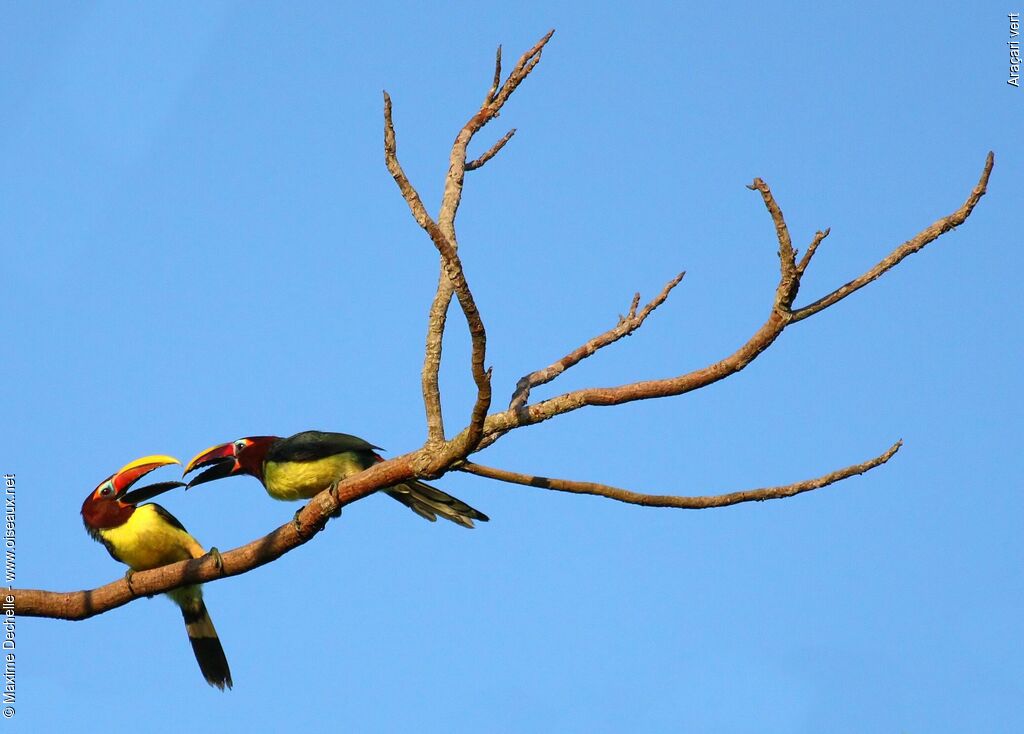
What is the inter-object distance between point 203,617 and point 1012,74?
23.3ft

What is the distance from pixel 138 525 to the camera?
29.6 ft

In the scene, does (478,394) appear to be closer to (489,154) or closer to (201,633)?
(489,154)

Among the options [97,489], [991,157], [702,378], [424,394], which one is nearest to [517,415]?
[424,394]

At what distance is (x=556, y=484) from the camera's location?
239 inches

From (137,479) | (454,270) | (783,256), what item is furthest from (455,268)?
(137,479)

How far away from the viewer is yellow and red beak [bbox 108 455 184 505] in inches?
348

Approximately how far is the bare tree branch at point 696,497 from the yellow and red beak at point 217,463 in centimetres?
323

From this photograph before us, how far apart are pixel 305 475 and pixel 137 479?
68.6 inches

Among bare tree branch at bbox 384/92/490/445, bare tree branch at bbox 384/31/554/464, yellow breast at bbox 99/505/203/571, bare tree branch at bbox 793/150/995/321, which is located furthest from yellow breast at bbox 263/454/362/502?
bare tree branch at bbox 793/150/995/321

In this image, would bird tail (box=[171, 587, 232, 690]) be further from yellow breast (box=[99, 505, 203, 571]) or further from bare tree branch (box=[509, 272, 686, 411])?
bare tree branch (box=[509, 272, 686, 411])

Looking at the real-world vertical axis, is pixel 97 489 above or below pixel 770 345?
above

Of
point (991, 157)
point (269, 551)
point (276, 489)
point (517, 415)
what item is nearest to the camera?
point (991, 157)

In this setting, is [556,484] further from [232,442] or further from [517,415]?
[232,442]

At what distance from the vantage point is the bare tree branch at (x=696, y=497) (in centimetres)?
550
